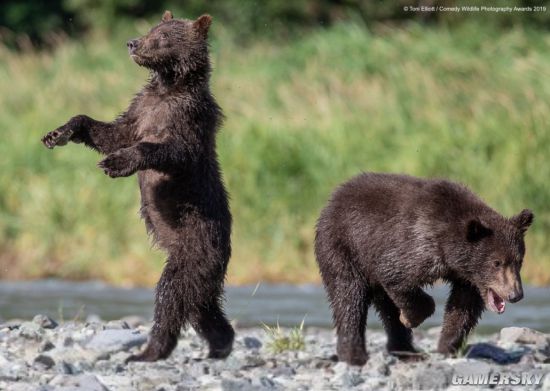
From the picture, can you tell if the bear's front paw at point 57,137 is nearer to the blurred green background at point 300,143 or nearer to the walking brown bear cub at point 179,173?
the walking brown bear cub at point 179,173

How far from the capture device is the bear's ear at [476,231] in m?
7.70

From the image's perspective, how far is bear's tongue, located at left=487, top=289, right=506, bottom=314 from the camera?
7867 millimetres

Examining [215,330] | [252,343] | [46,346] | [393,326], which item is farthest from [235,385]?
[252,343]

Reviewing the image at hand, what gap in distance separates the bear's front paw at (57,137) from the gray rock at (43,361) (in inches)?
49.4

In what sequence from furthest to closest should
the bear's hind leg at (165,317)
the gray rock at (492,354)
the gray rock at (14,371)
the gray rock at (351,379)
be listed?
the gray rock at (492,354) < the bear's hind leg at (165,317) < the gray rock at (351,379) < the gray rock at (14,371)

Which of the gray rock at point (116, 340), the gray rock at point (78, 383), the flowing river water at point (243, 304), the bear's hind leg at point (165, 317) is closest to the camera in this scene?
the gray rock at point (78, 383)

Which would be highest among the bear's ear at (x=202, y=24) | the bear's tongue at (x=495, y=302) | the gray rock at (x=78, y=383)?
the bear's ear at (x=202, y=24)

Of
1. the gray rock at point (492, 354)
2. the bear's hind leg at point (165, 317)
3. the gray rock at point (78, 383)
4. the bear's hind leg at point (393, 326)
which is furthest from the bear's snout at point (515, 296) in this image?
the gray rock at point (78, 383)

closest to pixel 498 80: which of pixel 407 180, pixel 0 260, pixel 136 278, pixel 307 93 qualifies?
pixel 307 93

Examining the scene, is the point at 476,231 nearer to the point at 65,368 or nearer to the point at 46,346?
the point at 65,368

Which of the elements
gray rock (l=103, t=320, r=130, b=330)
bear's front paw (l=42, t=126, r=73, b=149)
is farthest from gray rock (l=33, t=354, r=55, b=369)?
gray rock (l=103, t=320, r=130, b=330)

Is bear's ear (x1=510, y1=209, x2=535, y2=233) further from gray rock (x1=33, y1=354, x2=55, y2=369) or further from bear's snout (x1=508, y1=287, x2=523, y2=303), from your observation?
gray rock (x1=33, y1=354, x2=55, y2=369)

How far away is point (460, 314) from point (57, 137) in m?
2.66

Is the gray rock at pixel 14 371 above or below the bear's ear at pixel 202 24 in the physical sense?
below
